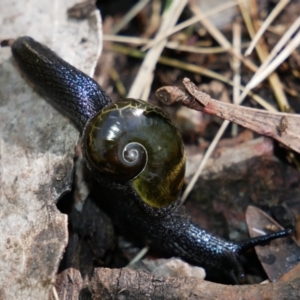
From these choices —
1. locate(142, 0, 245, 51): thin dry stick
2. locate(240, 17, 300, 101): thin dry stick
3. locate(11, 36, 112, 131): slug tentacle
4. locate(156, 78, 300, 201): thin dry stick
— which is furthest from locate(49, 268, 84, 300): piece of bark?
locate(142, 0, 245, 51): thin dry stick

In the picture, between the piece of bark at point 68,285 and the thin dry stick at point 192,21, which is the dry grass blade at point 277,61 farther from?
the piece of bark at point 68,285

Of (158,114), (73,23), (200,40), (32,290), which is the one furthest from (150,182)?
(200,40)

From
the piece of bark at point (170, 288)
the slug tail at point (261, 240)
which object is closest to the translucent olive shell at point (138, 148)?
the piece of bark at point (170, 288)

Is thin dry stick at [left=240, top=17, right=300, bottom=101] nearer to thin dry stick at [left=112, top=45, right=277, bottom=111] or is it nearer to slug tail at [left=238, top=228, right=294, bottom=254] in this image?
thin dry stick at [left=112, top=45, right=277, bottom=111]

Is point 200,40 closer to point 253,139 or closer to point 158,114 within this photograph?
point 253,139

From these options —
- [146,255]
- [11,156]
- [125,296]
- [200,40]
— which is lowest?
[146,255]

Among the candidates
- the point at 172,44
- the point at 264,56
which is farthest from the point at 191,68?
the point at 264,56
